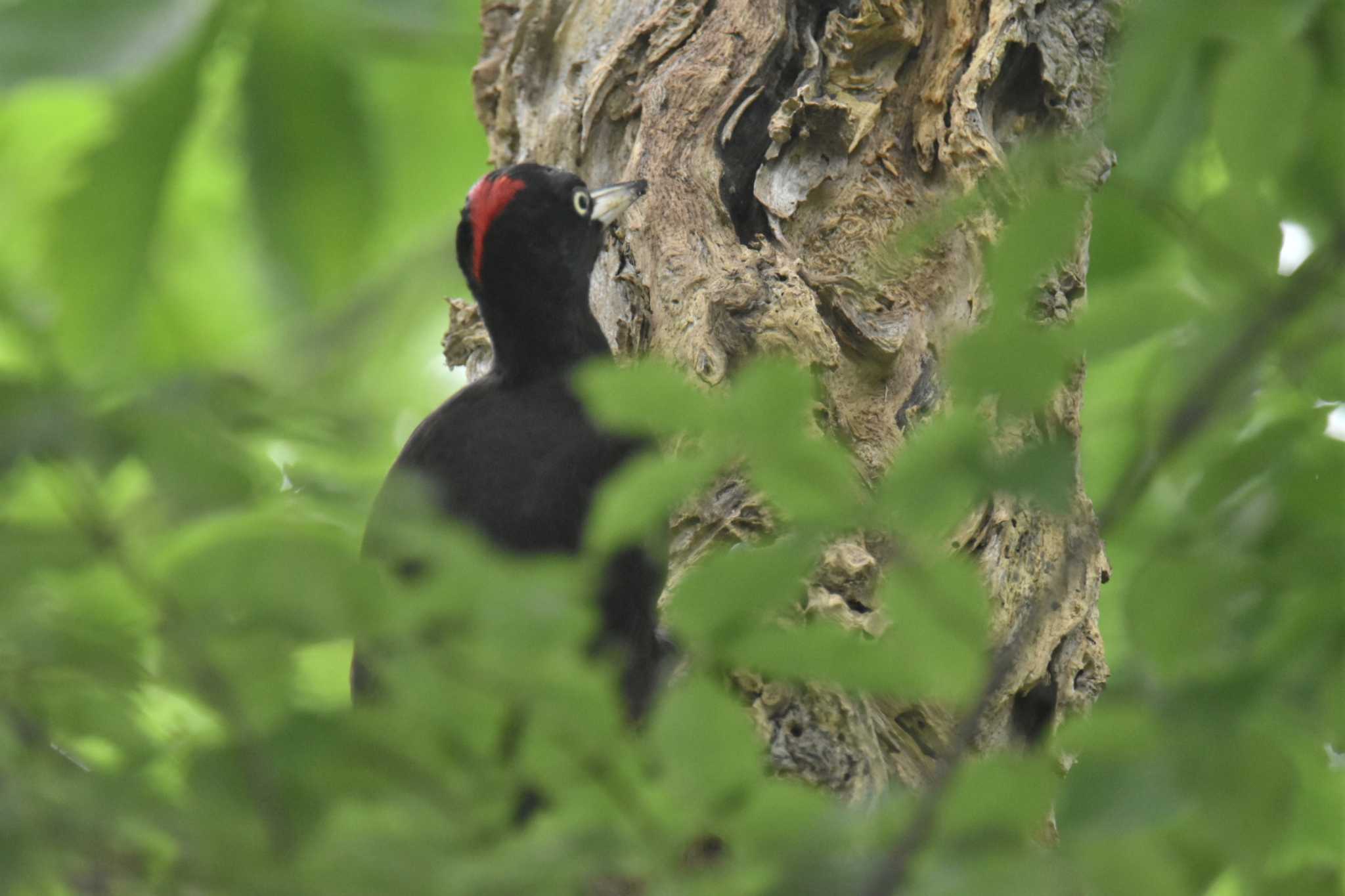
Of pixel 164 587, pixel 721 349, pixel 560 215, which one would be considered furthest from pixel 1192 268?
pixel 560 215

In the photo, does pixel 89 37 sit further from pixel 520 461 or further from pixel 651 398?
pixel 520 461

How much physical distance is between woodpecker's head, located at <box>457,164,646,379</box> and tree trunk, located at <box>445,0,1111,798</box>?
0.18m

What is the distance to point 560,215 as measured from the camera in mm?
4043

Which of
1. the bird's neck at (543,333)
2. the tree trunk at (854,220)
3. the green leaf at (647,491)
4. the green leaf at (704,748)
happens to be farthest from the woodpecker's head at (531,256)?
the green leaf at (704,748)

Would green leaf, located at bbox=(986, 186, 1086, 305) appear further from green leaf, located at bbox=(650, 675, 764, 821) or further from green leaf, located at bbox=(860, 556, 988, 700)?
green leaf, located at bbox=(650, 675, 764, 821)

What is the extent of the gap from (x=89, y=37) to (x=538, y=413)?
2.46m

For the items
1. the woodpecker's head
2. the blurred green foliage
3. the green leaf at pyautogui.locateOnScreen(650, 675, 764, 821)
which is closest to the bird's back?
the woodpecker's head

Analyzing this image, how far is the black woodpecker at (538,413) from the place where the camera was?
3.54 metres

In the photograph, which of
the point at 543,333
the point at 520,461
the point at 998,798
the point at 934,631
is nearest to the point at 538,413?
the point at 520,461

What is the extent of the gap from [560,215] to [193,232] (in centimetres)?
316

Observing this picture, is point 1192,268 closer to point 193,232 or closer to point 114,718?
point 114,718

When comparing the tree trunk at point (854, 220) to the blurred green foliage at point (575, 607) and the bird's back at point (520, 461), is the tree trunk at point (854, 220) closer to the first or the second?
the bird's back at point (520, 461)

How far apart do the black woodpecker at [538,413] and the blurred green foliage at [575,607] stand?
1451 mm

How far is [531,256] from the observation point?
13.9ft
